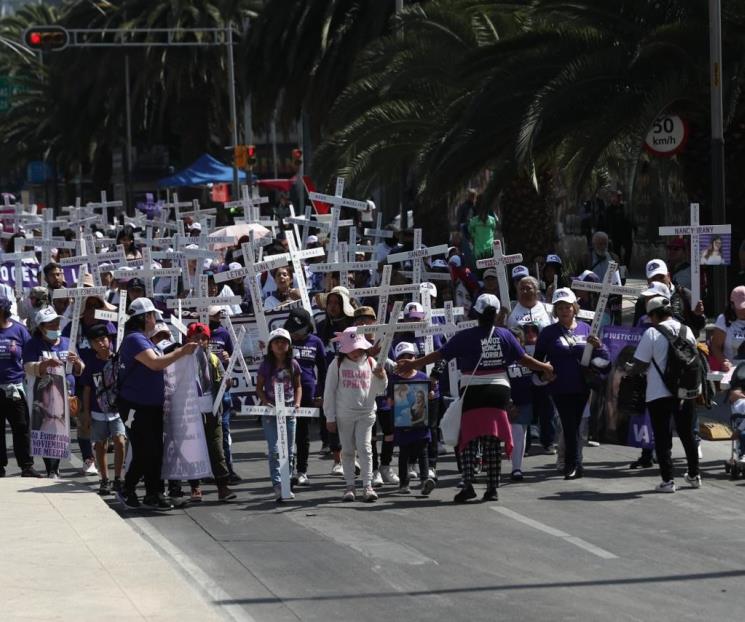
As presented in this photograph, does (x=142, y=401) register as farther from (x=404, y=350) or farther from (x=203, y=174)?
(x=203, y=174)

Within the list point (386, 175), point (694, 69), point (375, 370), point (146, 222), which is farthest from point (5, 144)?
point (375, 370)

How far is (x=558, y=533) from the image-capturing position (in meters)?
11.4

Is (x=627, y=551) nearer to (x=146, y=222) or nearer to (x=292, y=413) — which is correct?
(x=292, y=413)

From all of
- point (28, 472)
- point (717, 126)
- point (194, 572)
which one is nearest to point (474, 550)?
point (194, 572)

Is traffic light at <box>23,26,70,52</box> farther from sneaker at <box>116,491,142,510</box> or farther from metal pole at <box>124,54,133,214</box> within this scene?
sneaker at <box>116,491,142,510</box>

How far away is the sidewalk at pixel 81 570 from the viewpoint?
28.5 ft

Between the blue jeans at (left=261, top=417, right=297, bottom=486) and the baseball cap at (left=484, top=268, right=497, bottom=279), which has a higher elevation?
the baseball cap at (left=484, top=268, right=497, bottom=279)

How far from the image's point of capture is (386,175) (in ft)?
85.5

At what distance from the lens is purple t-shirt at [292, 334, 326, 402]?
14531 mm

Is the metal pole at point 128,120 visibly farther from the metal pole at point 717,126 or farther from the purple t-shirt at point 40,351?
the purple t-shirt at point 40,351

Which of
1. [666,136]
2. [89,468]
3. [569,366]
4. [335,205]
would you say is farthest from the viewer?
[335,205]

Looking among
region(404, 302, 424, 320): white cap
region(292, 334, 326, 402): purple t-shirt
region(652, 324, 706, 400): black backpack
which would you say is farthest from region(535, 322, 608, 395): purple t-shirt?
region(292, 334, 326, 402): purple t-shirt

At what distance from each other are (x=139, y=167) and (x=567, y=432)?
73707 mm

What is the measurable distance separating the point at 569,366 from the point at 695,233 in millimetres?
3024
